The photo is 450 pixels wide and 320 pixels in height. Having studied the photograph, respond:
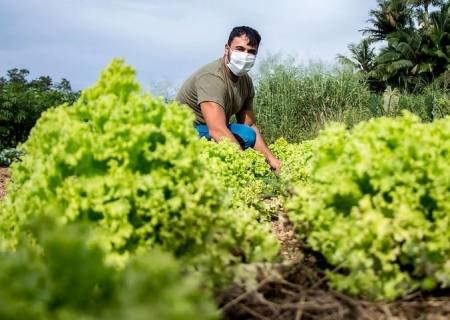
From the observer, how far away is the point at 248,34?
6.68 metres

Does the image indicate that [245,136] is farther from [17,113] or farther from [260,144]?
[17,113]

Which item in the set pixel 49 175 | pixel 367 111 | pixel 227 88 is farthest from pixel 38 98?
pixel 49 175

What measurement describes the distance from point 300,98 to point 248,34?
739 centimetres

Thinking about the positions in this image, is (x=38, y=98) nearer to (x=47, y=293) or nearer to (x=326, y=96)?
(x=326, y=96)

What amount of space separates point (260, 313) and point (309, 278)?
1.15 ft

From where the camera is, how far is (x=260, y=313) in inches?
74.9

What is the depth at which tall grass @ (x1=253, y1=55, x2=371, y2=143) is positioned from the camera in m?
13.5

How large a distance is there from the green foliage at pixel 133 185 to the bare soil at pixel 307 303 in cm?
12

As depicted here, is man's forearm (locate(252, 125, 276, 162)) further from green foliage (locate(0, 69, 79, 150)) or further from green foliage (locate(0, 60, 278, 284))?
green foliage (locate(0, 69, 79, 150))

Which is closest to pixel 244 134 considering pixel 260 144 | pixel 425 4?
pixel 260 144

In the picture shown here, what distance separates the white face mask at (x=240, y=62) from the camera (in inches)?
258

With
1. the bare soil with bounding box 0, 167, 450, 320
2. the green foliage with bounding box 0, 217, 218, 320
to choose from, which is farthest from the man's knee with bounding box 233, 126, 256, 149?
the green foliage with bounding box 0, 217, 218, 320

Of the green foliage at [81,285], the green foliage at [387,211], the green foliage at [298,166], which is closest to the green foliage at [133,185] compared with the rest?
the green foliage at [387,211]

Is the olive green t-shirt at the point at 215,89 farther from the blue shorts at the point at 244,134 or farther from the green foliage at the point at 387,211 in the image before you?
the green foliage at the point at 387,211
